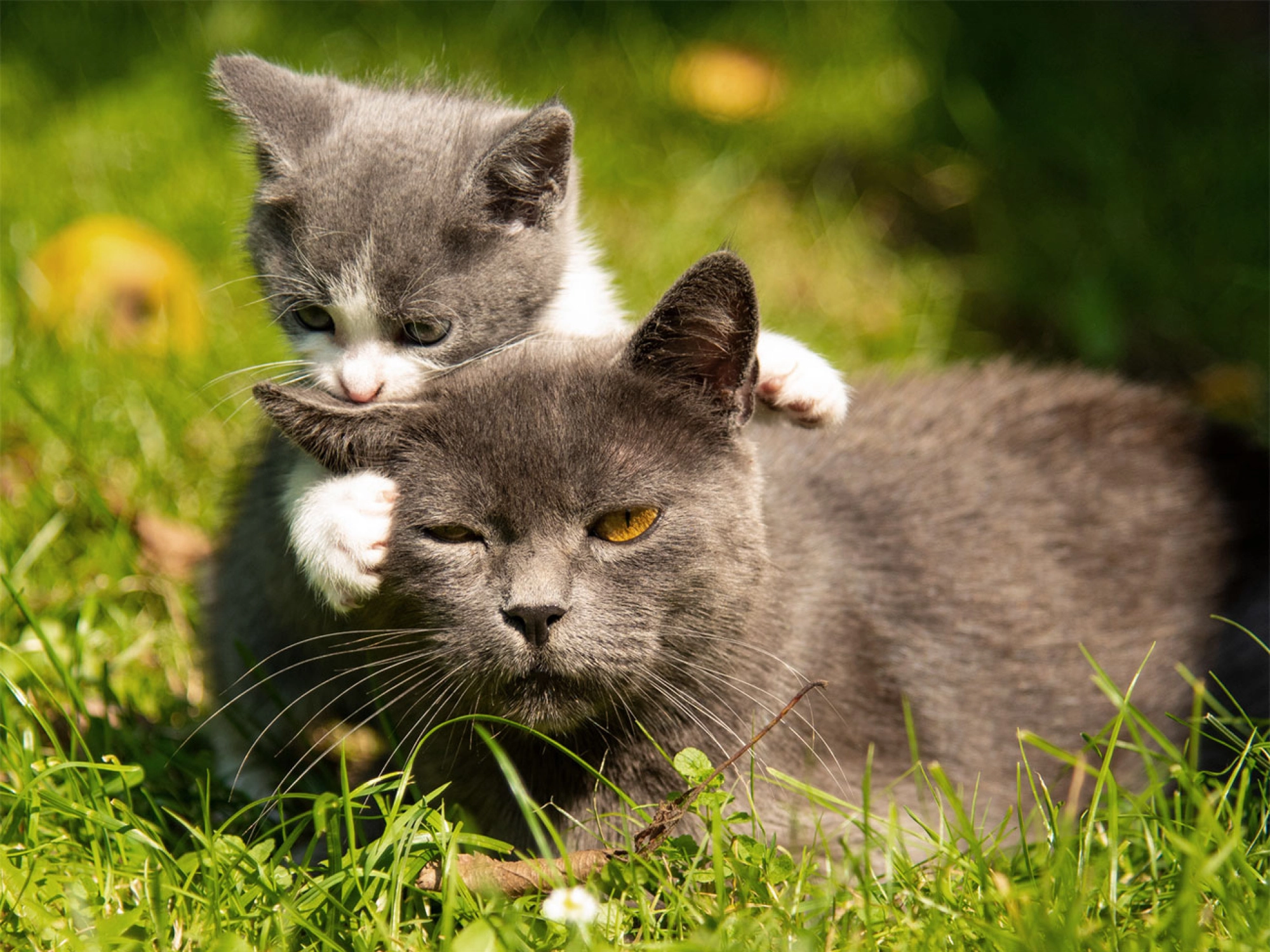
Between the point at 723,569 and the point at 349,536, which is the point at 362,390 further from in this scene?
the point at 723,569

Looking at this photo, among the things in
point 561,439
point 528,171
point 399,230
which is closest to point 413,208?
point 399,230

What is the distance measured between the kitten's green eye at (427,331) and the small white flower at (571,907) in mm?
930

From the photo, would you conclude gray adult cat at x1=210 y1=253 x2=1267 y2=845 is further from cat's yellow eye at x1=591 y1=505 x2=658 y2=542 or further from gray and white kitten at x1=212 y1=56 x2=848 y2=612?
gray and white kitten at x1=212 y1=56 x2=848 y2=612

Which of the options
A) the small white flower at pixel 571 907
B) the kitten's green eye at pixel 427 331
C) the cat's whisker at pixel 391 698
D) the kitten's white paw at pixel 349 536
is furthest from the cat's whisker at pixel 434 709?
the kitten's green eye at pixel 427 331

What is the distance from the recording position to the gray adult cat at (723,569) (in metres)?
1.65

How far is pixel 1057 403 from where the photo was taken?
2.49 metres

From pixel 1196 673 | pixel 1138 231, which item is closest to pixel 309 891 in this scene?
pixel 1196 673

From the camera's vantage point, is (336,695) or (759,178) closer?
(336,695)

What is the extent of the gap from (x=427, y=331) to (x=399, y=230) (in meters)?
0.17

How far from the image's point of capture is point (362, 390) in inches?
76.4

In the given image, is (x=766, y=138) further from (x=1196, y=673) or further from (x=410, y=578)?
(x=410, y=578)

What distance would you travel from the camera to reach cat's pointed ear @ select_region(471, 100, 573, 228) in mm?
2029

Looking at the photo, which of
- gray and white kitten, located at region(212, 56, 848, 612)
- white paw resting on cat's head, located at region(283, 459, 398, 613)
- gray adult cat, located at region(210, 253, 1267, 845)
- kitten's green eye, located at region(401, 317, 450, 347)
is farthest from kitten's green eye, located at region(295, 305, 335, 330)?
white paw resting on cat's head, located at region(283, 459, 398, 613)

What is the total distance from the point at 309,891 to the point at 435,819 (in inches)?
7.4
